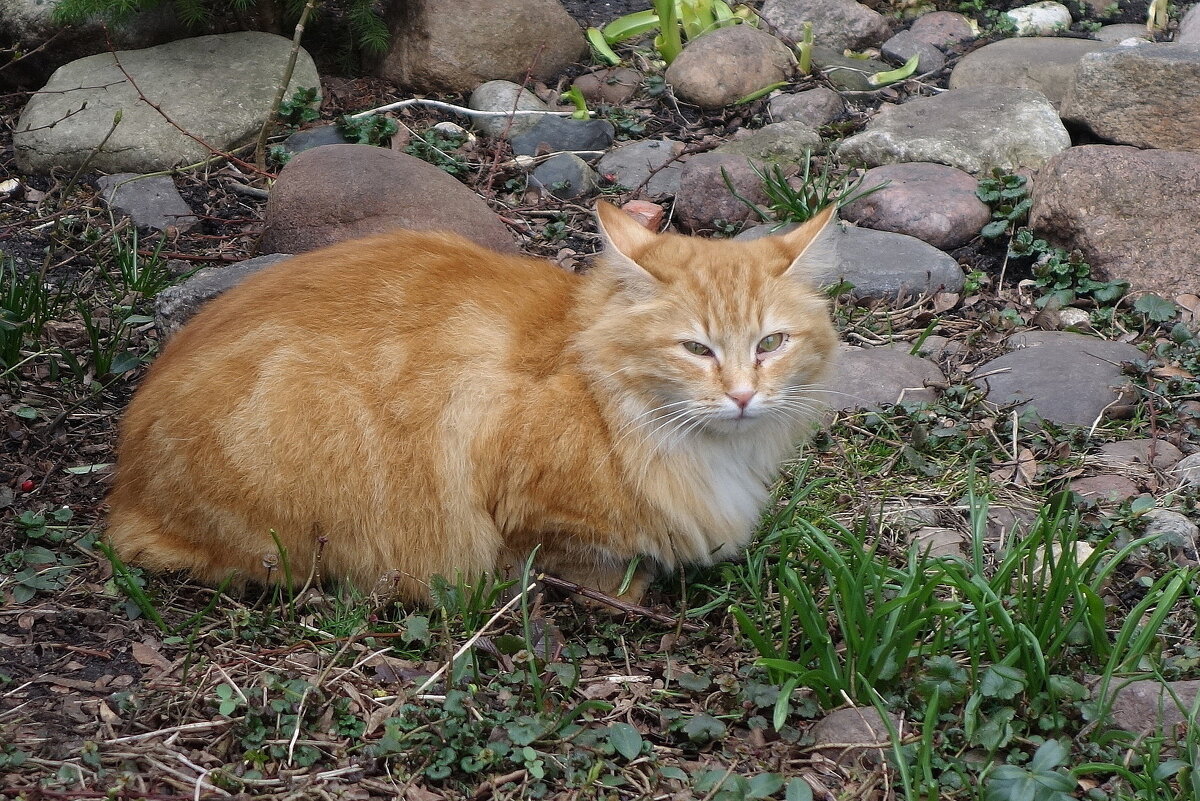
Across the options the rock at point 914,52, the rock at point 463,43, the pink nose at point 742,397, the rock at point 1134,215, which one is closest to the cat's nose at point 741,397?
the pink nose at point 742,397

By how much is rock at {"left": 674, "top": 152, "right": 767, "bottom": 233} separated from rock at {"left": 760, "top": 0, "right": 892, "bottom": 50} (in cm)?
214

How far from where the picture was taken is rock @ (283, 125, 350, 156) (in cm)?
604

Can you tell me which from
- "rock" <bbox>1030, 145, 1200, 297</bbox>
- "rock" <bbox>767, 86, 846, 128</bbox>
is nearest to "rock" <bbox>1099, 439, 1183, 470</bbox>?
"rock" <bbox>1030, 145, 1200, 297</bbox>

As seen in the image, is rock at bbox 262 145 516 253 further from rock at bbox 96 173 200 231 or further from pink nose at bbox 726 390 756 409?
pink nose at bbox 726 390 756 409

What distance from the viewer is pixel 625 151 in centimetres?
632

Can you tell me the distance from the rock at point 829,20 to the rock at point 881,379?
3.44 meters

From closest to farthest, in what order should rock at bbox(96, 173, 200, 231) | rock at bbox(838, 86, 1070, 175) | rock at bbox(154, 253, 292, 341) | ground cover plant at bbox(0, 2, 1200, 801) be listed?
1. ground cover plant at bbox(0, 2, 1200, 801)
2. rock at bbox(154, 253, 292, 341)
3. rock at bbox(96, 173, 200, 231)
4. rock at bbox(838, 86, 1070, 175)

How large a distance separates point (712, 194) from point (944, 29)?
9.94ft

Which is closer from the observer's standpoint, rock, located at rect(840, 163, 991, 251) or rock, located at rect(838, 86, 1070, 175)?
rock, located at rect(840, 163, 991, 251)

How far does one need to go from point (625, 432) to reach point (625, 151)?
344 centimetres

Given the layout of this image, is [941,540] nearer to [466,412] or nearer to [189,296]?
[466,412]

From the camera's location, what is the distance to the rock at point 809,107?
21.7ft


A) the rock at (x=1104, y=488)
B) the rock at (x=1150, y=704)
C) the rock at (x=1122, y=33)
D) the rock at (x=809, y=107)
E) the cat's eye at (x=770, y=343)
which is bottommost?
the rock at (x=1104, y=488)

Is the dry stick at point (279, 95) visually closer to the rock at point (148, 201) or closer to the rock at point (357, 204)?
the rock at point (148, 201)
